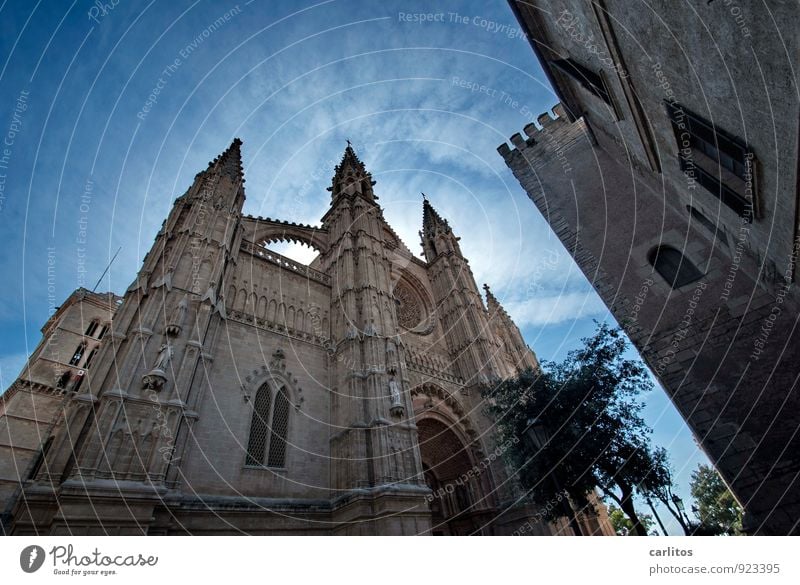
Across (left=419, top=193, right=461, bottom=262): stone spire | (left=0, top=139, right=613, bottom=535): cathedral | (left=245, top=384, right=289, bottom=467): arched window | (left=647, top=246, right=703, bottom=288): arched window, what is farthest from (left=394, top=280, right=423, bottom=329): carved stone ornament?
(left=647, top=246, right=703, bottom=288): arched window

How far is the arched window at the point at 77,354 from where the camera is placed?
78.3 ft

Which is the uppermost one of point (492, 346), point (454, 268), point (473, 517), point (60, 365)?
point (454, 268)

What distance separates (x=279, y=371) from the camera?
14562 mm

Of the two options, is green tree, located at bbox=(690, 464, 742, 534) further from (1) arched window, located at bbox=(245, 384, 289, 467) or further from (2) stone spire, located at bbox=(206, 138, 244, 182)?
(2) stone spire, located at bbox=(206, 138, 244, 182)

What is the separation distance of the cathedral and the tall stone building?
590cm

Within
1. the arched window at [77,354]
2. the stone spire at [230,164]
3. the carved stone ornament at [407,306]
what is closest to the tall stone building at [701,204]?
the carved stone ornament at [407,306]

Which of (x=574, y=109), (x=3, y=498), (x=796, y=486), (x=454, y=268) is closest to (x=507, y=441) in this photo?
(x=796, y=486)

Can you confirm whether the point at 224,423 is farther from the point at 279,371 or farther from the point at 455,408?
the point at 455,408

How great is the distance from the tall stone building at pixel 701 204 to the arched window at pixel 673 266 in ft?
0.12

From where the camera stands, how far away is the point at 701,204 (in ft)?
27.4

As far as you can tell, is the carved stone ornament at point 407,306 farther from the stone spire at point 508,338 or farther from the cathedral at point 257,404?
the stone spire at point 508,338

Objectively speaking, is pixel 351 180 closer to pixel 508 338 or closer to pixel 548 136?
pixel 548 136

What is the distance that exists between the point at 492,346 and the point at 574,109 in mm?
14738
